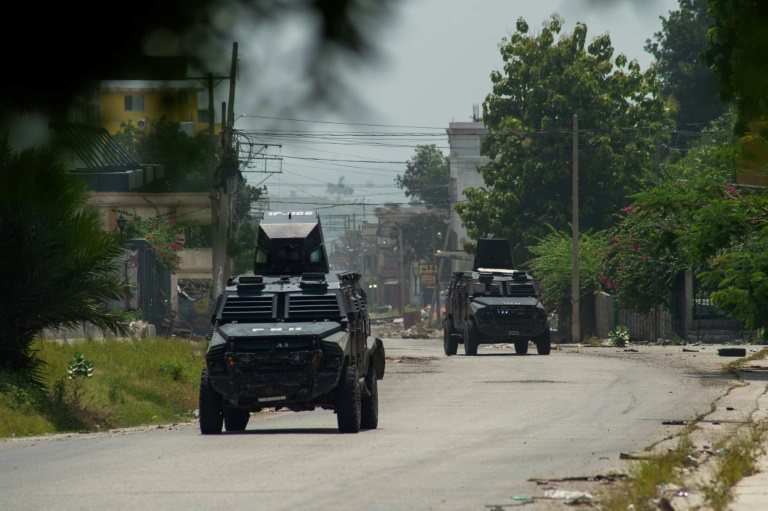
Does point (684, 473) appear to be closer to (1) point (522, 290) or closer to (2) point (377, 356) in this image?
(2) point (377, 356)

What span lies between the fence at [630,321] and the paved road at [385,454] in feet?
64.4

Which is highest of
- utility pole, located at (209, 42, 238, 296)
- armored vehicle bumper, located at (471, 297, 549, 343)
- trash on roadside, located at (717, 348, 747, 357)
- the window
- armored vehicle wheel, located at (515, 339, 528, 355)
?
the window

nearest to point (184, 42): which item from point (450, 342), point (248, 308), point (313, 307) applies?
point (313, 307)

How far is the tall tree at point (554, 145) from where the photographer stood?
45562mm

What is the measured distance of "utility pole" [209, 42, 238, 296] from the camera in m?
3.00

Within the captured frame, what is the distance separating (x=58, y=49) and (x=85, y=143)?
→ 27cm

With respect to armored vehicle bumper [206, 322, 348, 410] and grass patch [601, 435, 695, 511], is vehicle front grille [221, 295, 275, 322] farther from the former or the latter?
grass patch [601, 435, 695, 511]

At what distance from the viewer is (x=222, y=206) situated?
432 centimetres

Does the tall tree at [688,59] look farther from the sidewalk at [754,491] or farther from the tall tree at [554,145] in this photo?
the tall tree at [554,145]

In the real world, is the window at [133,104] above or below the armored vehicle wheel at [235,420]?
above

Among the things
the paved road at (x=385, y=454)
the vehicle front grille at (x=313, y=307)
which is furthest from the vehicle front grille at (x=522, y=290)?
the vehicle front grille at (x=313, y=307)

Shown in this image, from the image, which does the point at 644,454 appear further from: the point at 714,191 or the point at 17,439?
the point at 714,191

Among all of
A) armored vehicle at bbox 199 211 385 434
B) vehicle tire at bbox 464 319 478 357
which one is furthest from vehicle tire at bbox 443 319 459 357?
armored vehicle at bbox 199 211 385 434

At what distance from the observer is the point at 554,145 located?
4672cm
